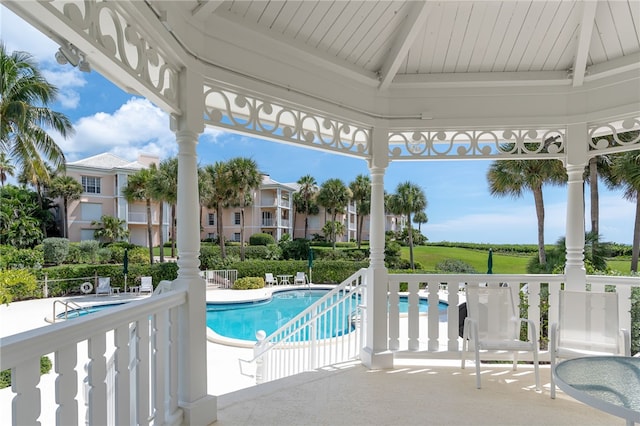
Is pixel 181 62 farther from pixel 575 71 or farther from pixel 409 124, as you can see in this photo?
pixel 575 71

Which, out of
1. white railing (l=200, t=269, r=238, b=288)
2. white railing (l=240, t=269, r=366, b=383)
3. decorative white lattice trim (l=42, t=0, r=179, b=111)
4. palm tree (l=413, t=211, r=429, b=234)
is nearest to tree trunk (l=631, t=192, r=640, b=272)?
white railing (l=240, t=269, r=366, b=383)

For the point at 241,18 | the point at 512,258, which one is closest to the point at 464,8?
the point at 241,18

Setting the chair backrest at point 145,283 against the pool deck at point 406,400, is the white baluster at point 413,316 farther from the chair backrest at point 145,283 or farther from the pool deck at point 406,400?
the chair backrest at point 145,283

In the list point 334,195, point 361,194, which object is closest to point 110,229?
point 334,195

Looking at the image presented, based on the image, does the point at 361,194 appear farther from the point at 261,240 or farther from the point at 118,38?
the point at 118,38

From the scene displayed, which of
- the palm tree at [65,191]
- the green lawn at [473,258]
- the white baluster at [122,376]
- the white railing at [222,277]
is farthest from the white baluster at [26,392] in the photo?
the palm tree at [65,191]

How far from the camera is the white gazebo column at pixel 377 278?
3738 millimetres

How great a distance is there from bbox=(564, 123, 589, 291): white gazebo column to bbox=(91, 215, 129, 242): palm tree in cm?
2242

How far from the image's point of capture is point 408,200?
20859 mm

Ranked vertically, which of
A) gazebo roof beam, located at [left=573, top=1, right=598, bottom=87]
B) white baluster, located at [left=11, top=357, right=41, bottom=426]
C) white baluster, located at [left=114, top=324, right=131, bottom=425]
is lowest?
white baluster, located at [left=114, top=324, right=131, bottom=425]

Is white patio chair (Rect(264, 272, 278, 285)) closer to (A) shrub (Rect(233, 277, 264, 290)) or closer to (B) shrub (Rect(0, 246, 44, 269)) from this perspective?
(A) shrub (Rect(233, 277, 264, 290))

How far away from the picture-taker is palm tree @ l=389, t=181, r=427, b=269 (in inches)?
822

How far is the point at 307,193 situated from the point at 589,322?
24738 mm

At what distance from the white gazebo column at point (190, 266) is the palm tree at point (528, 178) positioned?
1127cm
